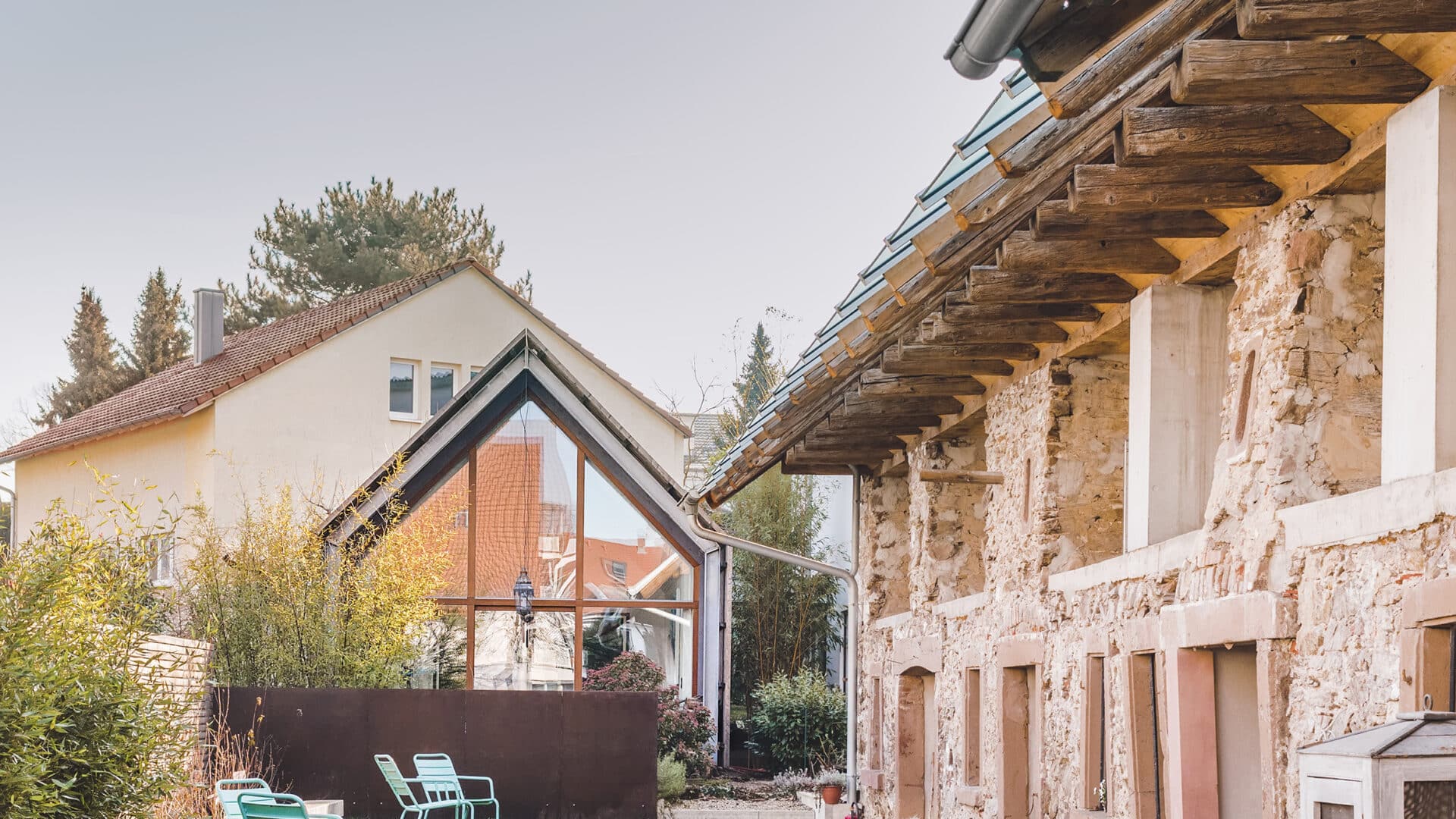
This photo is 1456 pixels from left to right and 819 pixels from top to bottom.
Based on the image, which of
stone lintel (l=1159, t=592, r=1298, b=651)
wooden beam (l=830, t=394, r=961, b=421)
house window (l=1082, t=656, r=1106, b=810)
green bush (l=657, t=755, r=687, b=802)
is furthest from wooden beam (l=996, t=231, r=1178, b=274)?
green bush (l=657, t=755, r=687, b=802)

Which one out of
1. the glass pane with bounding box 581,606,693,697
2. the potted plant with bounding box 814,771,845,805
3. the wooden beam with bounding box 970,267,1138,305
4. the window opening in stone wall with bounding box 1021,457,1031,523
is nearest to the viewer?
the wooden beam with bounding box 970,267,1138,305

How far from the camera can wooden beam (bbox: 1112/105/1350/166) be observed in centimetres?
431

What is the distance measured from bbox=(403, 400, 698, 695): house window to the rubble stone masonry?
30.4ft

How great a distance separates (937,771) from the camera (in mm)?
9453

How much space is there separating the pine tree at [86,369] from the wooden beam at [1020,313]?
30.9 m

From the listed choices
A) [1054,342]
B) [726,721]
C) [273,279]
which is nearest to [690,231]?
[273,279]

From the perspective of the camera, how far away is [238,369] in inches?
867

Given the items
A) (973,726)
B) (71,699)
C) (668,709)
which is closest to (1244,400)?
(973,726)

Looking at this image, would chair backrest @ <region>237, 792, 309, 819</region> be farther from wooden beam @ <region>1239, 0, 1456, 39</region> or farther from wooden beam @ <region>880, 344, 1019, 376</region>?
wooden beam @ <region>1239, 0, 1456, 39</region>

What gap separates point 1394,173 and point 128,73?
23.1 metres

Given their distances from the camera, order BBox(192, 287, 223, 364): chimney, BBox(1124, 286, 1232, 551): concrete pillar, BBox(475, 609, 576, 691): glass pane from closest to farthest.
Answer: BBox(1124, 286, 1232, 551): concrete pillar → BBox(475, 609, 576, 691): glass pane → BBox(192, 287, 223, 364): chimney

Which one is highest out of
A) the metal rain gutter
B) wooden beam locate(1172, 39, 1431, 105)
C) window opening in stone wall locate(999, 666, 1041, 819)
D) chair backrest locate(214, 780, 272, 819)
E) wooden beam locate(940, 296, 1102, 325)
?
wooden beam locate(1172, 39, 1431, 105)

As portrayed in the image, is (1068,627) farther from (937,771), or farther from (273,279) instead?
(273,279)

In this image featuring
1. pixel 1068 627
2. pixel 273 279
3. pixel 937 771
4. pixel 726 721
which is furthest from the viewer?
pixel 273 279
